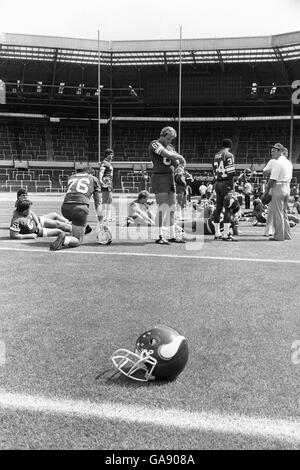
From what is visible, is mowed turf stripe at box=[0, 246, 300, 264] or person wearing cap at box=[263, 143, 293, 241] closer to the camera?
mowed turf stripe at box=[0, 246, 300, 264]

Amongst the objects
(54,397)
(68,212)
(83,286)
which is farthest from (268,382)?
(68,212)

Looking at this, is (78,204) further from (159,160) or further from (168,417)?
(168,417)

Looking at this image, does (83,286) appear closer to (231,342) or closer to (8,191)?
(231,342)

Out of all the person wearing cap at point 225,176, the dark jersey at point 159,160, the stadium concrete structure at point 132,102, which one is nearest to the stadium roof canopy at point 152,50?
the stadium concrete structure at point 132,102

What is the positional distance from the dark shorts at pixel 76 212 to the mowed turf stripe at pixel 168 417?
5.99 metres

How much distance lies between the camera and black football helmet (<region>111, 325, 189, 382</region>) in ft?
9.45

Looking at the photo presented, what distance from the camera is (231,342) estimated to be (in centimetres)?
365

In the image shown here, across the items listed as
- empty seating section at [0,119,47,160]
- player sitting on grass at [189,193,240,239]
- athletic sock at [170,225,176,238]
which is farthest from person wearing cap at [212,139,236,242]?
empty seating section at [0,119,47,160]

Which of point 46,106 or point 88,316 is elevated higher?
point 46,106

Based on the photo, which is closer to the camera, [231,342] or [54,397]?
[54,397]

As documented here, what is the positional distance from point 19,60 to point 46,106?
469 centimetres

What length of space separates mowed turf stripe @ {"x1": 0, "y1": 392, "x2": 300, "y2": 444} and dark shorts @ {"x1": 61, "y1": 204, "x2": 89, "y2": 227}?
19.7ft

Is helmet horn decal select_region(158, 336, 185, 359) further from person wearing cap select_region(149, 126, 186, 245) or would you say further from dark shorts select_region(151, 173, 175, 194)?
dark shorts select_region(151, 173, 175, 194)

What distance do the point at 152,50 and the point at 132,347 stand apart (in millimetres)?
41256
